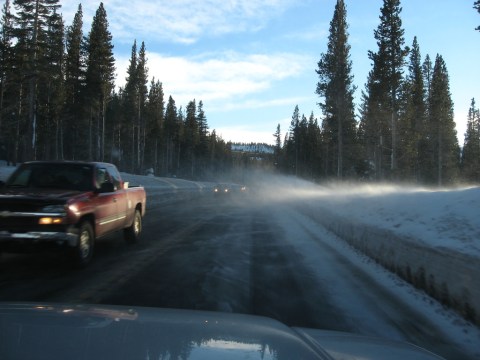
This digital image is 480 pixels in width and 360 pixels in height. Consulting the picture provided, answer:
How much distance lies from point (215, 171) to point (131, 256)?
127 m

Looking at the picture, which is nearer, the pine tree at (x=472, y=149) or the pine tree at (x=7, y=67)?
the pine tree at (x=7, y=67)

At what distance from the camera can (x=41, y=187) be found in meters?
8.75

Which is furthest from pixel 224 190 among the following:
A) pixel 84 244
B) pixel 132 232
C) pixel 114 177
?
pixel 84 244

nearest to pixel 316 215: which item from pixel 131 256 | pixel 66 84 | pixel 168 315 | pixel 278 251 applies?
pixel 278 251

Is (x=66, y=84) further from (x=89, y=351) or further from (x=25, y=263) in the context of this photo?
(x=89, y=351)

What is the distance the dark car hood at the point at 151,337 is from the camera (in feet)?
6.88

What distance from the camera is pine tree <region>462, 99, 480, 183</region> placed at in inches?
2879

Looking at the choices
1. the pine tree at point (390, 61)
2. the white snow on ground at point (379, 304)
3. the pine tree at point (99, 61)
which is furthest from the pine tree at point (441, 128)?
the white snow on ground at point (379, 304)

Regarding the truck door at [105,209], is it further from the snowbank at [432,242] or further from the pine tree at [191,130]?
the pine tree at [191,130]

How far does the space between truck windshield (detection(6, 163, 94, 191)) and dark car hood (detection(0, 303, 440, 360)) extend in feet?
20.9

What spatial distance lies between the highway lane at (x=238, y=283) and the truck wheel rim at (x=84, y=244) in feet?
1.00

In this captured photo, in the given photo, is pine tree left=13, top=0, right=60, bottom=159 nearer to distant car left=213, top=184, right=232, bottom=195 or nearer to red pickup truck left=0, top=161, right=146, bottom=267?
distant car left=213, top=184, right=232, bottom=195

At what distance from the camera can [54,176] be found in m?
9.12

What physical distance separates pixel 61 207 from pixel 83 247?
37.2 inches
